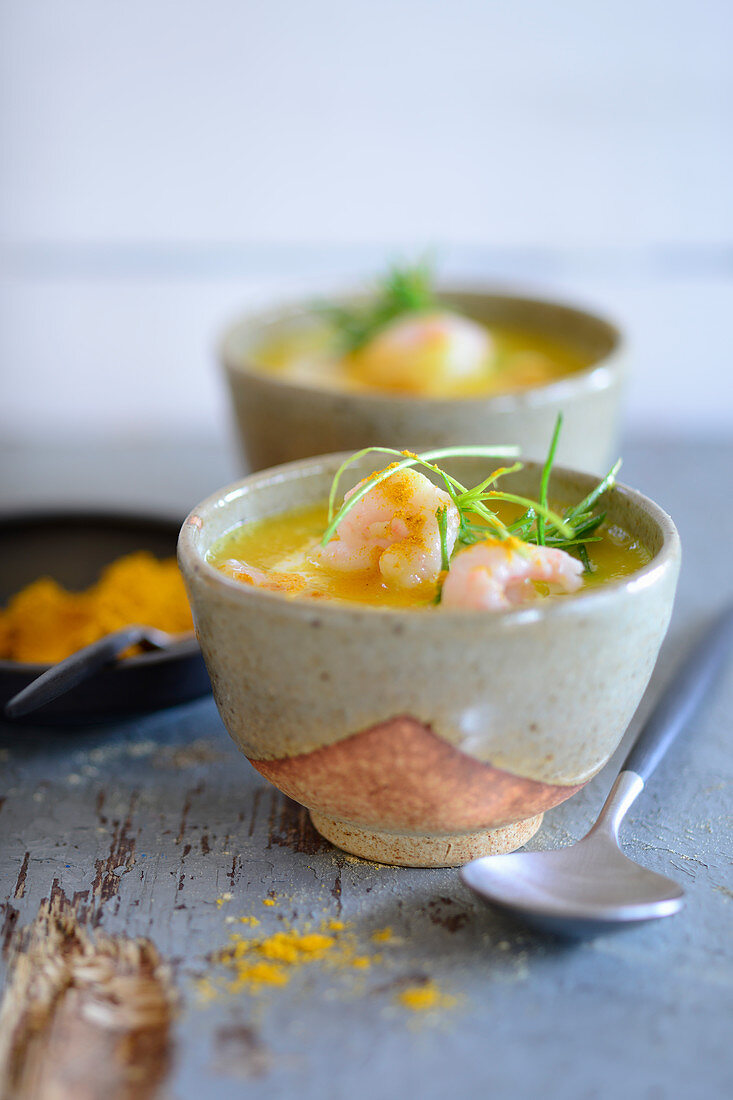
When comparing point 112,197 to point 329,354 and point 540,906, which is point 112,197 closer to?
point 329,354

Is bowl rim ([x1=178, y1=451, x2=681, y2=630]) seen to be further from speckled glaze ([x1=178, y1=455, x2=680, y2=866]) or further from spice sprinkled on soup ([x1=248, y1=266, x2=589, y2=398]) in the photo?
spice sprinkled on soup ([x1=248, y1=266, x2=589, y2=398])

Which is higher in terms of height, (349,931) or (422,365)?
(422,365)

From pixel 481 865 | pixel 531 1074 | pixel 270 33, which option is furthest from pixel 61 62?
pixel 531 1074

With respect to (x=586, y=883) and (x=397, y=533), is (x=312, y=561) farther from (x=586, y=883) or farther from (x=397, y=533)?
(x=586, y=883)

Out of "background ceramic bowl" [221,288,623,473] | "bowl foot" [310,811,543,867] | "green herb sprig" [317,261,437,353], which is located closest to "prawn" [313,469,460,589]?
"bowl foot" [310,811,543,867]

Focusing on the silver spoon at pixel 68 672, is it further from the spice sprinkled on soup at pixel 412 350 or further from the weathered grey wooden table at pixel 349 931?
the spice sprinkled on soup at pixel 412 350

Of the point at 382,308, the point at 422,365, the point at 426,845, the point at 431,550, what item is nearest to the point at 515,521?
the point at 431,550
